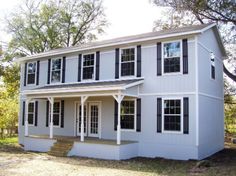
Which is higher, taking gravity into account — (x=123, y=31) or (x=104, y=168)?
(x=123, y=31)

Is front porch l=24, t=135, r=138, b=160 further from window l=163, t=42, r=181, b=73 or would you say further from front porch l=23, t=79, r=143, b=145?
window l=163, t=42, r=181, b=73

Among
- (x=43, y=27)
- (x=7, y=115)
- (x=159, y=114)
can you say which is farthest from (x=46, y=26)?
(x=159, y=114)

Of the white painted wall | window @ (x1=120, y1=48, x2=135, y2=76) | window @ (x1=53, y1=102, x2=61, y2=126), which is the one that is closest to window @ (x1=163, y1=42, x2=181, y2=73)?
the white painted wall

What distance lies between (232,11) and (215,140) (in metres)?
8.48

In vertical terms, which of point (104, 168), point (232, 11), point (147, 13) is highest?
point (147, 13)

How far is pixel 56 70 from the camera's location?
19.1m

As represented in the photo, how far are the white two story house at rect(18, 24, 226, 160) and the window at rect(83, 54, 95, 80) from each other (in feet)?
0.19

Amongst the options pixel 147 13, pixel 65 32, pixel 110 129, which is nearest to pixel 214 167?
pixel 110 129

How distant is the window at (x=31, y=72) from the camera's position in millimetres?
20406

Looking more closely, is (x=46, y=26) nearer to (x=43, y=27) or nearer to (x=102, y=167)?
(x=43, y=27)

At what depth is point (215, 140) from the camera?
657 inches

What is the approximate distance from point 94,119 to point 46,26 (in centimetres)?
2102

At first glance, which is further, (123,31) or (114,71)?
(123,31)

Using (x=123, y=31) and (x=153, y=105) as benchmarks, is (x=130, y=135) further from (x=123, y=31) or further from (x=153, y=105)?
(x=123, y=31)
